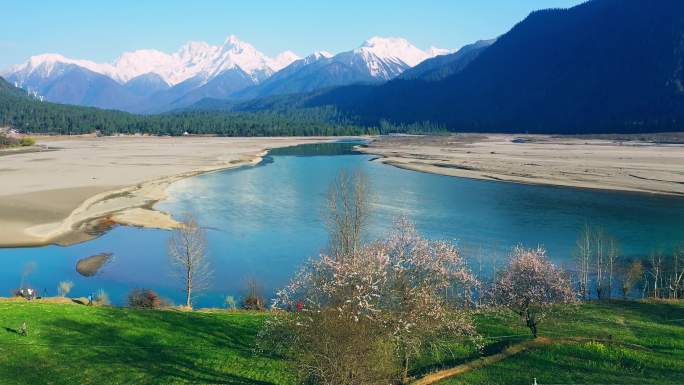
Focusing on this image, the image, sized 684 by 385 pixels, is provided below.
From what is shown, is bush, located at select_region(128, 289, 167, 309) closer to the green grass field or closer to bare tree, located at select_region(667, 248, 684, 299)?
the green grass field

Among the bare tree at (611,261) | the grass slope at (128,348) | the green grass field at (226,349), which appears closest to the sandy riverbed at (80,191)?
the grass slope at (128,348)

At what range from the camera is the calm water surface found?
49.3m

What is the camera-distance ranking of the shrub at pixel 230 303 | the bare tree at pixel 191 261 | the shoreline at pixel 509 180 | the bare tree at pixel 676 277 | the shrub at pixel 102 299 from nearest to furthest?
the shrub at pixel 102 299 → the shrub at pixel 230 303 → the bare tree at pixel 676 277 → the bare tree at pixel 191 261 → the shoreline at pixel 509 180

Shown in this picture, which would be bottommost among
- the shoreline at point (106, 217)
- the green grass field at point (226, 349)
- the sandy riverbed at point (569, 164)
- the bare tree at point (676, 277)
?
the bare tree at point (676, 277)

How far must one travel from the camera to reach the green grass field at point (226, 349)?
2373cm

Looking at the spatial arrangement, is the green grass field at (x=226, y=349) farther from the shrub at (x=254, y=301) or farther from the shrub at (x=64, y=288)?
the shrub at (x=64, y=288)

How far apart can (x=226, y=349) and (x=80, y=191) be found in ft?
228

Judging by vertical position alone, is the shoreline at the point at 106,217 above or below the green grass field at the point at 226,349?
above

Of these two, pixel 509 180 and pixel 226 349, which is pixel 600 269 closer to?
pixel 226 349

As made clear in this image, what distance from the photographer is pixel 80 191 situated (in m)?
86.4

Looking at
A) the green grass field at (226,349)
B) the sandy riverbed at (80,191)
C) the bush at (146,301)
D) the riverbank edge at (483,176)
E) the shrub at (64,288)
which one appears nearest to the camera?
the green grass field at (226,349)

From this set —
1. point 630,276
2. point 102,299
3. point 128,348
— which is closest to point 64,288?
point 102,299

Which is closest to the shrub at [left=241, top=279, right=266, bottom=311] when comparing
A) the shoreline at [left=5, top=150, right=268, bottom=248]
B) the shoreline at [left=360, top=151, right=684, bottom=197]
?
the shoreline at [left=5, top=150, right=268, bottom=248]

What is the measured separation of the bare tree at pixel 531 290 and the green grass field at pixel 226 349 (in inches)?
67.1
